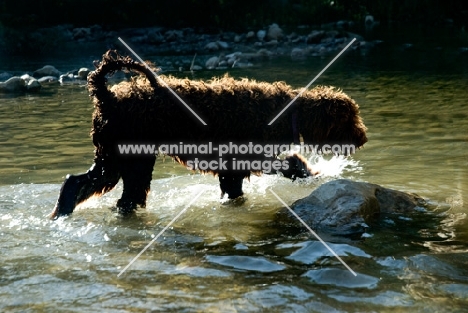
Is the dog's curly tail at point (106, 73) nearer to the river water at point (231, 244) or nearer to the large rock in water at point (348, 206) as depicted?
the river water at point (231, 244)

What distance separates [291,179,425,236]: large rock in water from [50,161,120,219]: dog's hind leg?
181cm

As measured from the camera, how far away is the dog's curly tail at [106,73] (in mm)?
Result: 5926

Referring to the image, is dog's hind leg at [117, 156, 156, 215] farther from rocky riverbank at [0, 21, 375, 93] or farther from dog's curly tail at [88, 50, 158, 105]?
rocky riverbank at [0, 21, 375, 93]

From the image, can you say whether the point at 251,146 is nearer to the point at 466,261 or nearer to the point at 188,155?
the point at 188,155

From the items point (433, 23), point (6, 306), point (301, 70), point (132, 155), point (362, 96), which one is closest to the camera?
point (6, 306)

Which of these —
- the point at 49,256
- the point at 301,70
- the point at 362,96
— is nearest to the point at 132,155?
the point at 49,256

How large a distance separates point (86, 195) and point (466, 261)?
347 centimetres

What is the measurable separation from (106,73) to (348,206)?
2544 mm

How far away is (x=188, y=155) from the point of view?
6297 millimetres

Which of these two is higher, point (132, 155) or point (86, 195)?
point (132, 155)

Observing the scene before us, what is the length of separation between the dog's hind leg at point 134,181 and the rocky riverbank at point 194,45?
407 inches

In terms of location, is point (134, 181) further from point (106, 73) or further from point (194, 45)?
point (194, 45)

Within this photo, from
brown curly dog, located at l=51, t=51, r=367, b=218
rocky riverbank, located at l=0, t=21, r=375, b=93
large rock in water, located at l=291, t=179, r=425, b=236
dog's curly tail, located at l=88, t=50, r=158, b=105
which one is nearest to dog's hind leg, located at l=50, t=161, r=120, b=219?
brown curly dog, located at l=51, t=51, r=367, b=218

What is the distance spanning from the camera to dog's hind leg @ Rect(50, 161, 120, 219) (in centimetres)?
607
